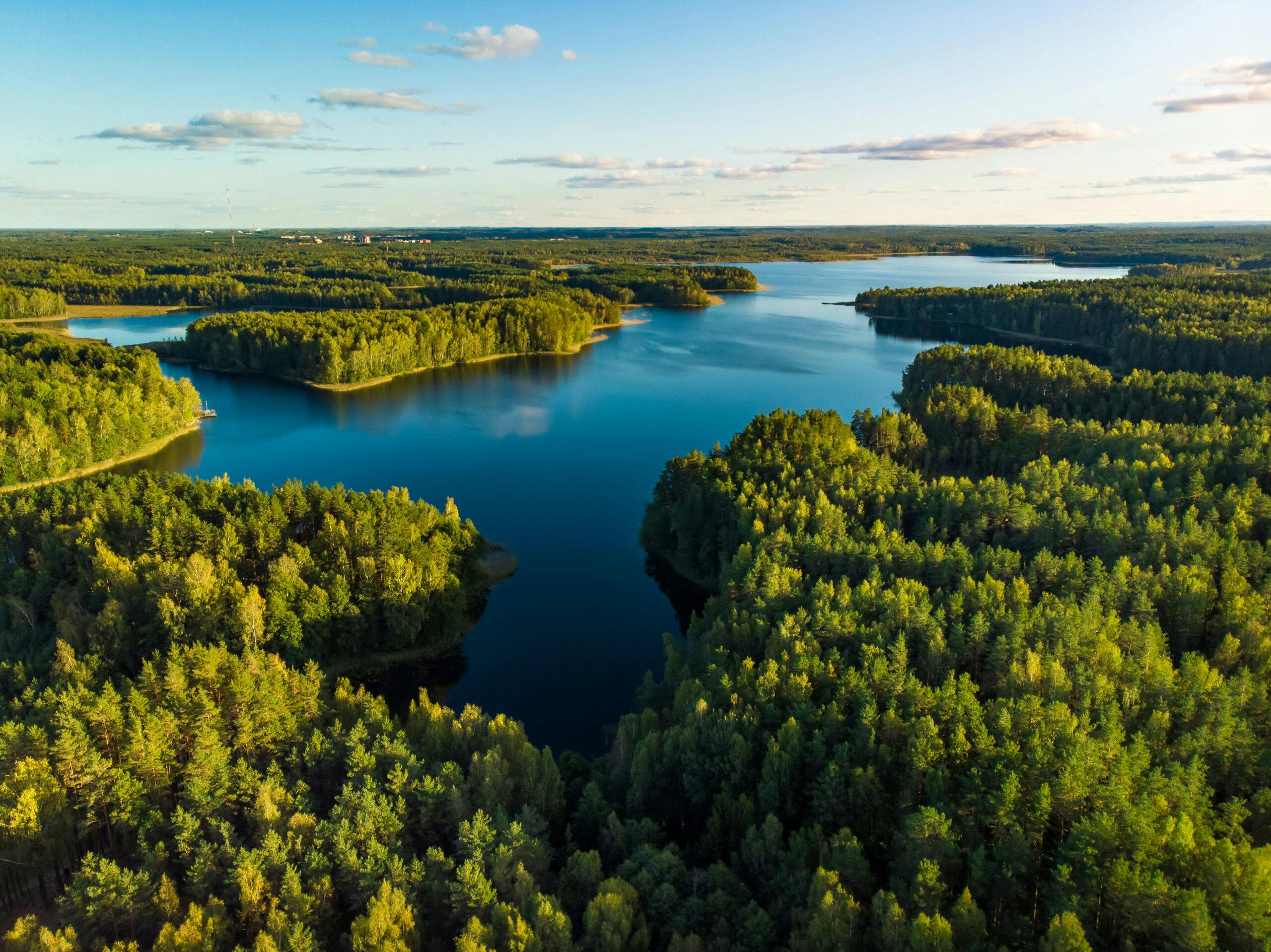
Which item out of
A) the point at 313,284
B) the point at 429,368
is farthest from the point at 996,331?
the point at 313,284

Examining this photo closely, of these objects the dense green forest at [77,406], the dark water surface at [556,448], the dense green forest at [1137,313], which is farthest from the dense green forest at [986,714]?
the dense green forest at [77,406]

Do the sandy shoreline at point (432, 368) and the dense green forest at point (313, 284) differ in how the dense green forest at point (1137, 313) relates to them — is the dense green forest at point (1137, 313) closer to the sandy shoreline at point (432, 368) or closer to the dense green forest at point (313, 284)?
the dense green forest at point (313, 284)

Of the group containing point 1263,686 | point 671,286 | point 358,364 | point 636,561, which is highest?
point 671,286

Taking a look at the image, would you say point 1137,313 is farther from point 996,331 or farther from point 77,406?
point 77,406

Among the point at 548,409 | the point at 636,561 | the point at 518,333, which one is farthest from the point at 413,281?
the point at 636,561

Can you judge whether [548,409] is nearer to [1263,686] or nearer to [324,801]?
[324,801]
